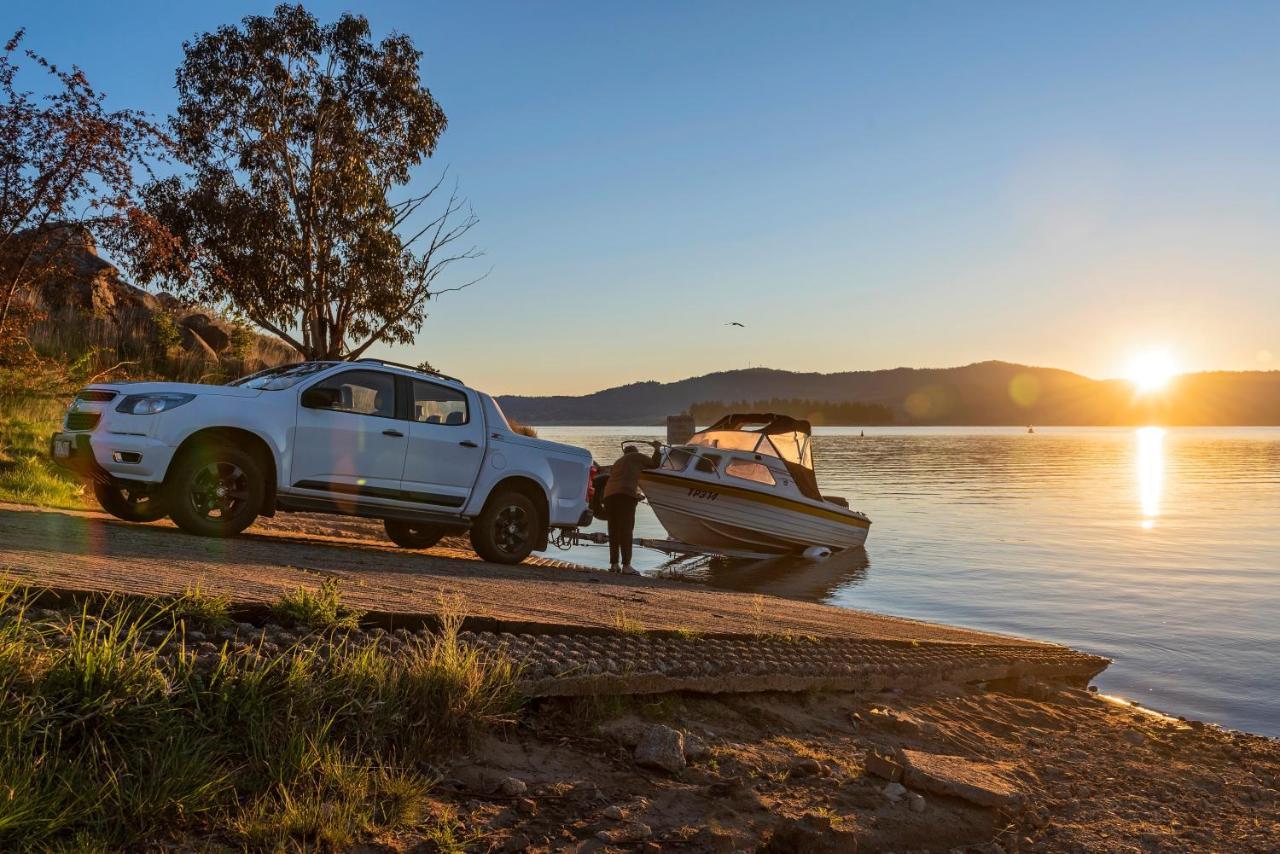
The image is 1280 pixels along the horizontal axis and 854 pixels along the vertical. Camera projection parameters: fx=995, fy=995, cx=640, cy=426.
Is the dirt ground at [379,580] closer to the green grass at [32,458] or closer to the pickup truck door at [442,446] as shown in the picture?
the pickup truck door at [442,446]

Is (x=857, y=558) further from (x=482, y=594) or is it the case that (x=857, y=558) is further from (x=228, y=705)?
(x=228, y=705)

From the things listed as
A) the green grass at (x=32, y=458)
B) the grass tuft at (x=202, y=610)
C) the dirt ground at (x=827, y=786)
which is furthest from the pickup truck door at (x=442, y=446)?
the dirt ground at (x=827, y=786)

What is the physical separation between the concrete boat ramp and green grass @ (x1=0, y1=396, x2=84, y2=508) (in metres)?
2.10

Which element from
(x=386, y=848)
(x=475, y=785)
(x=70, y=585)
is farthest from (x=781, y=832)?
(x=70, y=585)

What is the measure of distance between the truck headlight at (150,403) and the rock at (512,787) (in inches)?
263

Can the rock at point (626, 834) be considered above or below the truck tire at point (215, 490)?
below

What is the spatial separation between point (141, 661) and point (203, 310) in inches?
1179

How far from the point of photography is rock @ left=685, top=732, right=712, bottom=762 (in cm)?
503

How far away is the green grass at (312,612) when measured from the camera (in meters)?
5.46

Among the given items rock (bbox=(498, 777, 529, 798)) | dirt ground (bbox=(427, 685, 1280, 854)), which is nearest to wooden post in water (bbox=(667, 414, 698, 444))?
dirt ground (bbox=(427, 685, 1280, 854))

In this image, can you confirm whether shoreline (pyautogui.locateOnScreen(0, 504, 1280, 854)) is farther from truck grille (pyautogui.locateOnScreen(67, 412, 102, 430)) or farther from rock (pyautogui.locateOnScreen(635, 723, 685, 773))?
truck grille (pyautogui.locateOnScreen(67, 412, 102, 430))

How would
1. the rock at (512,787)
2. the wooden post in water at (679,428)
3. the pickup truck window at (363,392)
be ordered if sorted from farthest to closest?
the wooden post in water at (679,428)
the pickup truck window at (363,392)
the rock at (512,787)

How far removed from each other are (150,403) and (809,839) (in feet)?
25.9

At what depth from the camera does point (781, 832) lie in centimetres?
428
